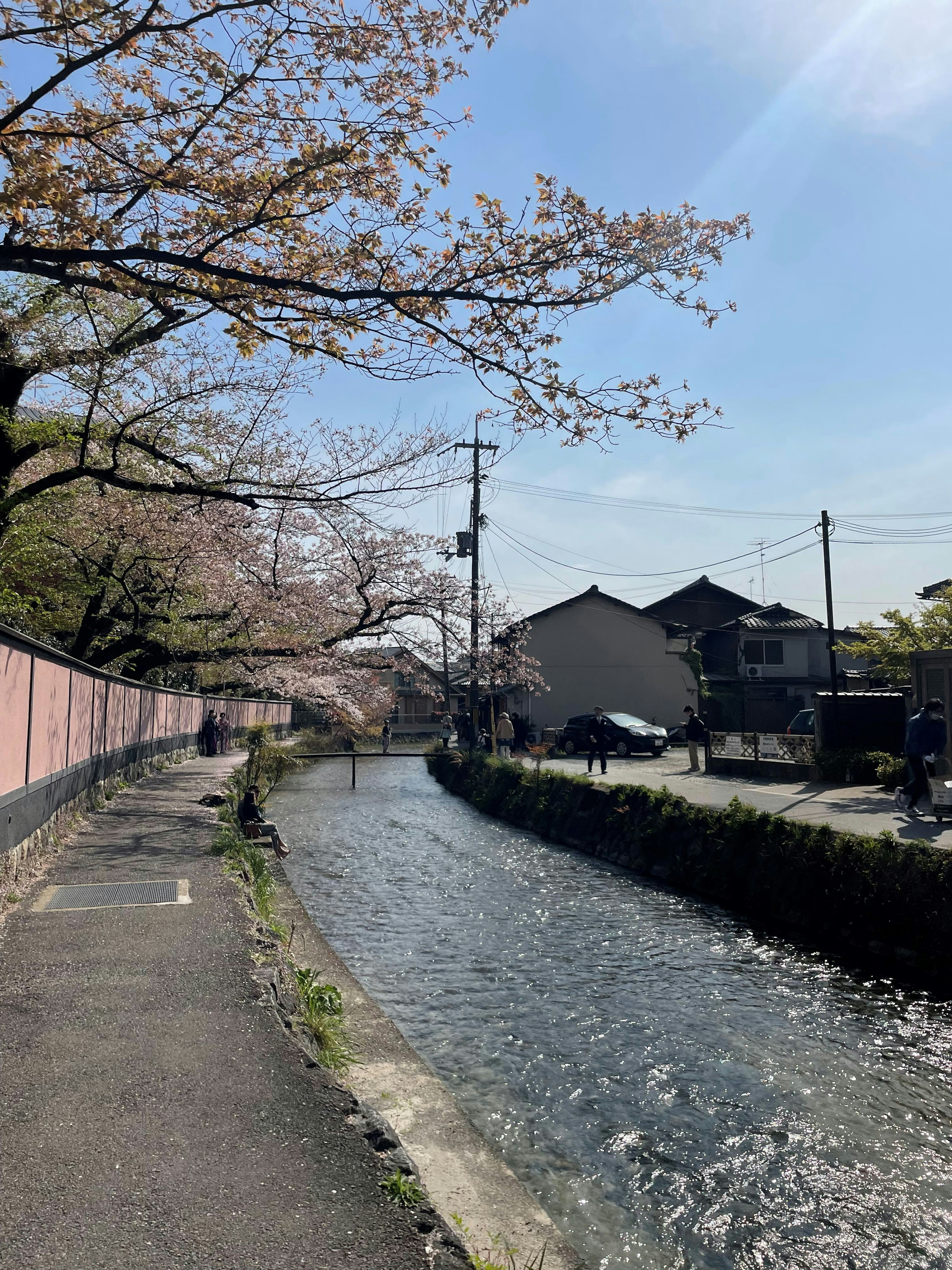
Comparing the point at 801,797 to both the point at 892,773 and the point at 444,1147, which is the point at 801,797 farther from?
the point at 444,1147

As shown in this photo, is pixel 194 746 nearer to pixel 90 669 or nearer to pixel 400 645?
pixel 400 645

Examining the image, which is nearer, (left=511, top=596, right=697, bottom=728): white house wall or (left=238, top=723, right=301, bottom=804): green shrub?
(left=238, top=723, right=301, bottom=804): green shrub

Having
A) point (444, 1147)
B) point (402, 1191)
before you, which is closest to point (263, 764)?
point (444, 1147)

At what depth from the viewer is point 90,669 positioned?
47.2ft

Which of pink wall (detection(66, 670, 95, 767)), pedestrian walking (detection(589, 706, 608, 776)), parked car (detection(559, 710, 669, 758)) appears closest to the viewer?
pink wall (detection(66, 670, 95, 767))

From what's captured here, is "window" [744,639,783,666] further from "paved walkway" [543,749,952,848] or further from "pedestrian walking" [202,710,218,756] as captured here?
"pedestrian walking" [202,710,218,756]

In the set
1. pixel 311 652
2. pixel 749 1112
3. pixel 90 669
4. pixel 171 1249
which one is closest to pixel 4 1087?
pixel 171 1249

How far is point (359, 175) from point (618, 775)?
61.6 ft

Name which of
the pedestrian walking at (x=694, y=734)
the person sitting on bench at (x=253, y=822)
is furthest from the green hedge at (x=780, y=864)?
the person sitting on bench at (x=253, y=822)

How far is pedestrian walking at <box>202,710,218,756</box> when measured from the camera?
3172 cm

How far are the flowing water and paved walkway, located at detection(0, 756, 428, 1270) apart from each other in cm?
196

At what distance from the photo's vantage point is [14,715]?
9125 millimetres

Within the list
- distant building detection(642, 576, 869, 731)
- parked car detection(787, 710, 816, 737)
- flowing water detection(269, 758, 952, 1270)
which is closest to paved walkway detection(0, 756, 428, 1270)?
flowing water detection(269, 758, 952, 1270)

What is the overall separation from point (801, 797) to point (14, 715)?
13.6 metres
